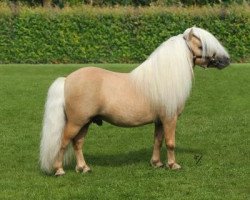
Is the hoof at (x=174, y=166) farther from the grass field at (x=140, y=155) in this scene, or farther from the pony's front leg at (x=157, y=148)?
the pony's front leg at (x=157, y=148)

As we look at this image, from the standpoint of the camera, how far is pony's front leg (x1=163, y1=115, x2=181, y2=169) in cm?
698

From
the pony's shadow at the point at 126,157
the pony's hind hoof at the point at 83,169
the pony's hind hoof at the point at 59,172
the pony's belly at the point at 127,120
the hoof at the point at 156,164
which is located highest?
the pony's belly at the point at 127,120

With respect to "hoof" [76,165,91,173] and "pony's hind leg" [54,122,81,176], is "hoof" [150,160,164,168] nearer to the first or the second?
"hoof" [76,165,91,173]

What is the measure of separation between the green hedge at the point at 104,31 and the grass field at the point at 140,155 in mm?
9454

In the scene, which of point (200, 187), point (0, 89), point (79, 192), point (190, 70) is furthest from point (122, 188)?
point (0, 89)

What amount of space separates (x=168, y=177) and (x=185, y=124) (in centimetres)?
397

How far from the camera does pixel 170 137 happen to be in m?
7.05

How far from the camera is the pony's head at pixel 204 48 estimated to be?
7.00m

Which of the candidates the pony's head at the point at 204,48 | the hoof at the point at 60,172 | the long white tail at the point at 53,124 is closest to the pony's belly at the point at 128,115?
the long white tail at the point at 53,124

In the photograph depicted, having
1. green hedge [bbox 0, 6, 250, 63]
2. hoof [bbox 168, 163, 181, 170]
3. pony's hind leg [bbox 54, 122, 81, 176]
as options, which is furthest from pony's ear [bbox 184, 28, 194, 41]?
green hedge [bbox 0, 6, 250, 63]

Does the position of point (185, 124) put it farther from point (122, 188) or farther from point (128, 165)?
point (122, 188)

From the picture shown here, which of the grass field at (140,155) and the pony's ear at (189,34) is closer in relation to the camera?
the grass field at (140,155)

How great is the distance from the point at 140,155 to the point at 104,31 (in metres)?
16.3

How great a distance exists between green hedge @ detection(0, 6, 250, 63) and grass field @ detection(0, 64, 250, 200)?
31.0 ft
